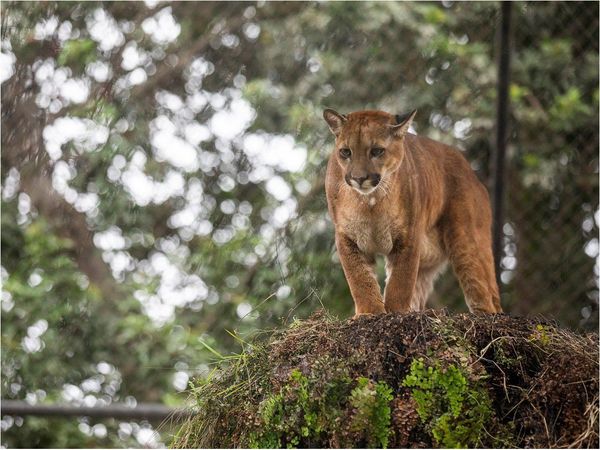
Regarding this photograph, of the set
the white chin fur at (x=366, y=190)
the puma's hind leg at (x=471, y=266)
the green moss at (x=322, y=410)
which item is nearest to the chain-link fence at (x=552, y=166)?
the puma's hind leg at (x=471, y=266)

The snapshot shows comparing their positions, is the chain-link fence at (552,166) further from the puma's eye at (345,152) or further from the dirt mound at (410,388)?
the dirt mound at (410,388)

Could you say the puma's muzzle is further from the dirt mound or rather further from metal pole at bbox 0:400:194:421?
metal pole at bbox 0:400:194:421

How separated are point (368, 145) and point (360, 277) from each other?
1.57 ft

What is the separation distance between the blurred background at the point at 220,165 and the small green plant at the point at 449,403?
3.86m

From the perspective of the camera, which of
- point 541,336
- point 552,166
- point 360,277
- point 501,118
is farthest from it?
point 552,166

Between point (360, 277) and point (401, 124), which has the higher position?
point (401, 124)

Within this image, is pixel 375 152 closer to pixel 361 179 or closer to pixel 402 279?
pixel 361 179

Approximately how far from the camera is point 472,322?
2.92 metres

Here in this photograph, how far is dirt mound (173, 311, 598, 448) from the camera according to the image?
268 cm

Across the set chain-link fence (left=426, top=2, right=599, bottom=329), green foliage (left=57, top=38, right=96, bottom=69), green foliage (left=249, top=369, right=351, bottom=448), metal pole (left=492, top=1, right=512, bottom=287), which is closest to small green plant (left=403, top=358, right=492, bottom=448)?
green foliage (left=249, top=369, right=351, bottom=448)

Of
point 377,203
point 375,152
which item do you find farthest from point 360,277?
point 375,152

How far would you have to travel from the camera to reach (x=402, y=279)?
12.6ft

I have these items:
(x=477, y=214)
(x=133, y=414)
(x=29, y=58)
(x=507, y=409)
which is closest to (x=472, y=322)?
(x=507, y=409)

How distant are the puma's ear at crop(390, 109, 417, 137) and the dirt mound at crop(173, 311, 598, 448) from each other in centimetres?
107
